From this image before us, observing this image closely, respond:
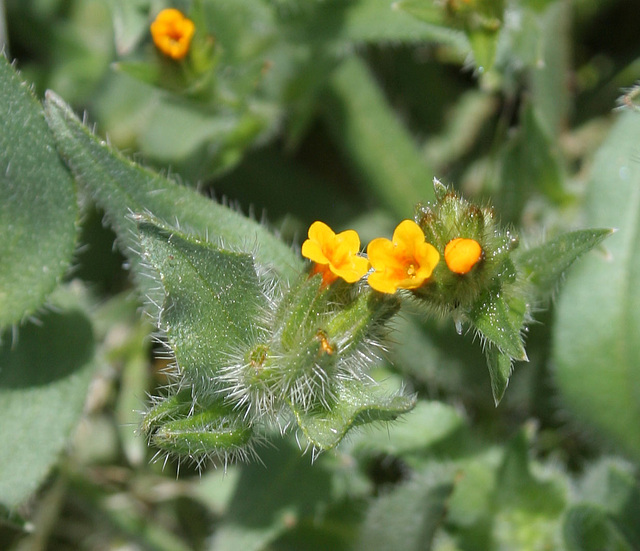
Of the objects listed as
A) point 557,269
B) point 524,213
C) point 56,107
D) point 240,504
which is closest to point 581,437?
point 524,213

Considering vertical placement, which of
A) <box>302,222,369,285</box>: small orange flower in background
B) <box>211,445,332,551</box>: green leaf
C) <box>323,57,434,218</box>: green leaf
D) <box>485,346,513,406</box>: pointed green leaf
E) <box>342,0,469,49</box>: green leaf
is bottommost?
<box>211,445,332,551</box>: green leaf

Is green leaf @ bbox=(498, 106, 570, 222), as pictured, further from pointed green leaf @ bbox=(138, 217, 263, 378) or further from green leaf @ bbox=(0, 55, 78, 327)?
green leaf @ bbox=(0, 55, 78, 327)

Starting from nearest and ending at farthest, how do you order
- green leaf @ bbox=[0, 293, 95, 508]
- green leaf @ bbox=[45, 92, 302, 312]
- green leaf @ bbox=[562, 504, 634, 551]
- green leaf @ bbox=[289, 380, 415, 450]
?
green leaf @ bbox=[289, 380, 415, 450] → green leaf @ bbox=[45, 92, 302, 312] → green leaf @ bbox=[562, 504, 634, 551] → green leaf @ bbox=[0, 293, 95, 508]

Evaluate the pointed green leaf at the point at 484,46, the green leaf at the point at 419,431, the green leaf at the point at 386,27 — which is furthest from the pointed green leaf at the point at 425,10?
the green leaf at the point at 419,431

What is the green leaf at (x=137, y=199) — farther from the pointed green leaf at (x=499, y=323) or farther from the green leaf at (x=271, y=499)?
the green leaf at (x=271, y=499)

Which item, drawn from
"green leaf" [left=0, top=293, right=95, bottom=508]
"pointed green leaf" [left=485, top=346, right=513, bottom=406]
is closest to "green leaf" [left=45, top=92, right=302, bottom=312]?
"green leaf" [left=0, top=293, right=95, bottom=508]

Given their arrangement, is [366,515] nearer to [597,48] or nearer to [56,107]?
[56,107]
